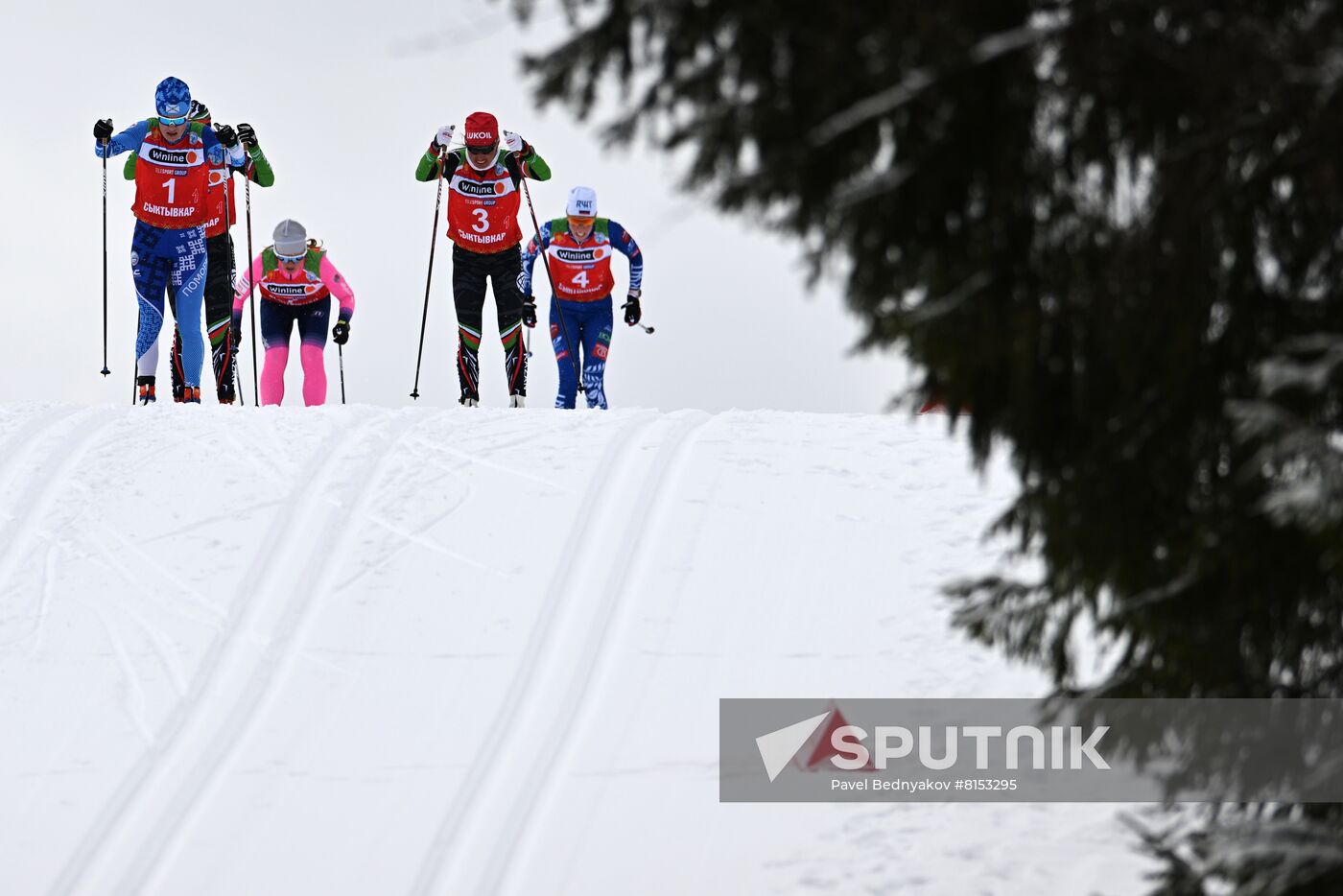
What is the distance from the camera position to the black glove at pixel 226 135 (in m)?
10.9

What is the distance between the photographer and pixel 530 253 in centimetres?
1220

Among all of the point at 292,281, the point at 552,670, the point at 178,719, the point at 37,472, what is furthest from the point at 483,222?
the point at 178,719

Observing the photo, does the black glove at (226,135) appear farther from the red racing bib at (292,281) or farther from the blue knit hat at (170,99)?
the red racing bib at (292,281)

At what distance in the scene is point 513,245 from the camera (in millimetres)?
11555

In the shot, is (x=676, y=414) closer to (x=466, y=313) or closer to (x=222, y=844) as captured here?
(x=466, y=313)

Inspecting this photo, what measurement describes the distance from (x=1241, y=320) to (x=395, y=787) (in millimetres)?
4322

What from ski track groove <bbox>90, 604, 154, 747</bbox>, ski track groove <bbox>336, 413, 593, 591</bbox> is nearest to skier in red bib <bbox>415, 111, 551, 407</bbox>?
ski track groove <bbox>336, 413, 593, 591</bbox>

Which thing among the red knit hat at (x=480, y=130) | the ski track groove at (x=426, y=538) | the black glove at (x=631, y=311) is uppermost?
the red knit hat at (x=480, y=130)

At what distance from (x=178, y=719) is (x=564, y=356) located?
6004 millimetres

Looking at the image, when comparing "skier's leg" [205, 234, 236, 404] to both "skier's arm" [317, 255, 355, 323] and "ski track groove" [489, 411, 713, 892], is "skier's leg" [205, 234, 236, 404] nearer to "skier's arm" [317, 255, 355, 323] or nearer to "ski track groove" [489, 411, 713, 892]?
"skier's arm" [317, 255, 355, 323]

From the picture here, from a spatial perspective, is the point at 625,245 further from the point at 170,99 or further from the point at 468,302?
the point at 170,99

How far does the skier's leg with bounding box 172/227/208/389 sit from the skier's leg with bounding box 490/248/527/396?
2158mm

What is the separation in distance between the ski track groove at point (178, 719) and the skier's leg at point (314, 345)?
11.7ft

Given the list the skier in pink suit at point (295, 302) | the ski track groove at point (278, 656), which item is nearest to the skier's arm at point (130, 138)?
the skier in pink suit at point (295, 302)
